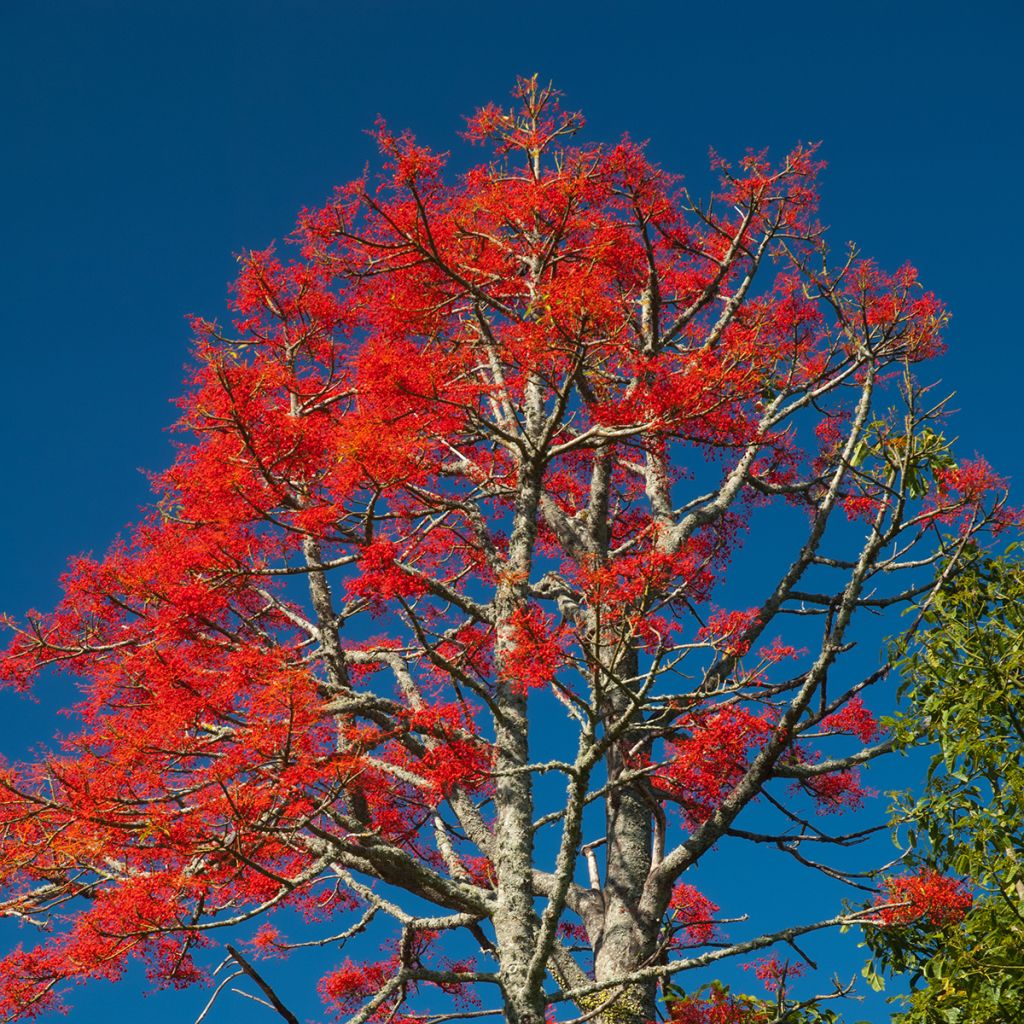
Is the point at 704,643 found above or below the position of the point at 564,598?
below

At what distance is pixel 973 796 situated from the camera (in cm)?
907

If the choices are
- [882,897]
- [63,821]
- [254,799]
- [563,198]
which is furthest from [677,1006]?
[563,198]

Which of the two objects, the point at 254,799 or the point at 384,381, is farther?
the point at 384,381

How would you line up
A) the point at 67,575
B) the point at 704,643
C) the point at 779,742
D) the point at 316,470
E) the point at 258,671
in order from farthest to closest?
the point at 67,575 < the point at 316,470 < the point at 258,671 < the point at 779,742 < the point at 704,643

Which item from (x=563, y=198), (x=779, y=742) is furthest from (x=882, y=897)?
(x=563, y=198)

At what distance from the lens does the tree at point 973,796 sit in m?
8.32

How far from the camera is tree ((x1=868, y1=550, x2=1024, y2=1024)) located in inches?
328

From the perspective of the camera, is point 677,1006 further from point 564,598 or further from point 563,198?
point 563,198

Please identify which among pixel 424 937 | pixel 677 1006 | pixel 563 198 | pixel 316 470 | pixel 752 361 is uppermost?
pixel 563 198

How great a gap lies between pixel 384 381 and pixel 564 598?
130 inches

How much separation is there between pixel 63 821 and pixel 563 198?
30.4 ft

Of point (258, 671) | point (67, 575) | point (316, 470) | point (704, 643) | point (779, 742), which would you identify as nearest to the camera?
point (704, 643)

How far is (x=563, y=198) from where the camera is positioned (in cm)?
1581

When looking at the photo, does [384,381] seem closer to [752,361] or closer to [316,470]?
[316,470]
